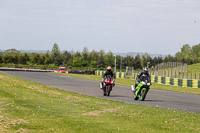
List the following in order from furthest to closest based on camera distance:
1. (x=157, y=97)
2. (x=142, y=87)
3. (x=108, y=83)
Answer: (x=157, y=97)
(x=108, y=83)
(x=142, y=87)

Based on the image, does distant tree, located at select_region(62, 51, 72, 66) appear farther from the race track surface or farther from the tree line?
the race track surface

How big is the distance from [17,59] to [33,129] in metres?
144

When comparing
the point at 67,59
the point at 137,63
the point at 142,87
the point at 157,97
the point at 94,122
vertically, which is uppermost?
the point at 67,59

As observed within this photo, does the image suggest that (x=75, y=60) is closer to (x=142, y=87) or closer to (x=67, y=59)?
(x=67, y=59)

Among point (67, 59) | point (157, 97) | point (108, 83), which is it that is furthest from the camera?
point (67, 59)

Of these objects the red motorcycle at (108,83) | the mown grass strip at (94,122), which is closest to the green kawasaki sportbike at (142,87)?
the red motorcycle at (108,83)

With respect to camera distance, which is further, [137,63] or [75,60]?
[137,63]

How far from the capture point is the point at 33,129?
30.5 ft

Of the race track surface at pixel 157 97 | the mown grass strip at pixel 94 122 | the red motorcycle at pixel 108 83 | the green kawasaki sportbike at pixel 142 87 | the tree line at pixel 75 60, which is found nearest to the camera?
the mown grass strip at pixel 94 122

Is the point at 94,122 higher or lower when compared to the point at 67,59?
lower

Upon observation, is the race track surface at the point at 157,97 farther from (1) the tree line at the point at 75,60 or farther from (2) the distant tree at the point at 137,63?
(2) the distant tree at the point at 137,63

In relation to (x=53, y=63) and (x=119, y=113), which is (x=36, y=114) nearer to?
(x=119, y=113)

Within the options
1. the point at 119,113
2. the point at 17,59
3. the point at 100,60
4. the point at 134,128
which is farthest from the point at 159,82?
the point at 100,60

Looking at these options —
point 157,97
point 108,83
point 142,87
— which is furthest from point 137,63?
point 142,87
